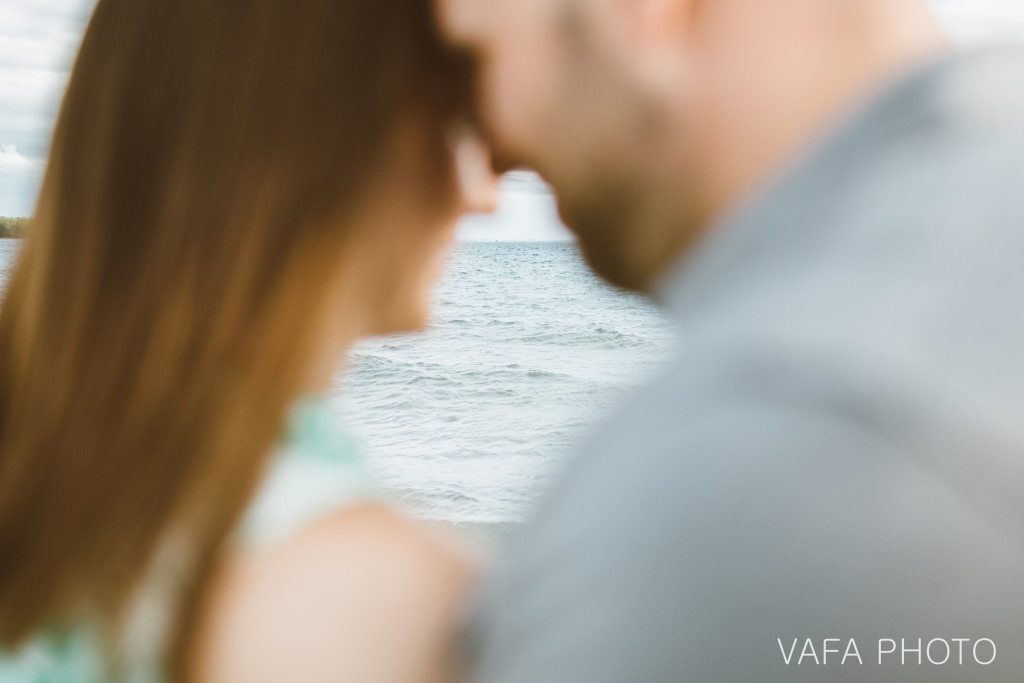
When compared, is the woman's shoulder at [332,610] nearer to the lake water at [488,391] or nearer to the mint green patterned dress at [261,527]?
the mint green patterned dress at [261,527]

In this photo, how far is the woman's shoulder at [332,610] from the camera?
2.48 ft

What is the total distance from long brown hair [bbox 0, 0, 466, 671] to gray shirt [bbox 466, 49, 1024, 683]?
0.57 metres

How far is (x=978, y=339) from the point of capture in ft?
0.98

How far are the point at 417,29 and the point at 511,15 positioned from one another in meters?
0.16

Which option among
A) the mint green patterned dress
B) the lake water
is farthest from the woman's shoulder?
the lake water

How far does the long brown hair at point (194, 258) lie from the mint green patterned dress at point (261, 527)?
0.07ft

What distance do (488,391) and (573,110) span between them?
12621 millimetres

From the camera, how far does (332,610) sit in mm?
768

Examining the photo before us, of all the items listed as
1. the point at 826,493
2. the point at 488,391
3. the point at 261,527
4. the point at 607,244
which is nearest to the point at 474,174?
the point at 607,244

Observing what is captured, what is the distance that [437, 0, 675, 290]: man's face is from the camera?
0.63m

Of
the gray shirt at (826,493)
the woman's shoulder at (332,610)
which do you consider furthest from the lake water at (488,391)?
the woman's shoulder at (332,610)

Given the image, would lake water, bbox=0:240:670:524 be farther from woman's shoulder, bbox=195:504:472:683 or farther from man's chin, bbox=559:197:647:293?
woman's shoulder, bbox=195:504:472:683

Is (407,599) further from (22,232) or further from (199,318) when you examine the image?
(22,232)

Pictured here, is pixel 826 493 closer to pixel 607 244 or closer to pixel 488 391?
pixel 607 244
